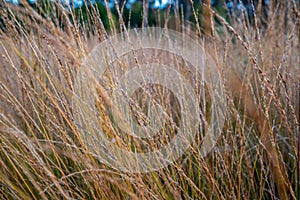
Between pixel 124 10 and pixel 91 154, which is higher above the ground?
pixel 124 10

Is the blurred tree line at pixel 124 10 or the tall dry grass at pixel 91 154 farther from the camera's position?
the blurred tree line at pixel 124 10

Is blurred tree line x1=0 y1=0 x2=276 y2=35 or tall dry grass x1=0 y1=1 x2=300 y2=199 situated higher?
blurred tree line x1=0 y1=0 x2=276 y2=35

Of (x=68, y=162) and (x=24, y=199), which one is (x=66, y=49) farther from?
(x=68, y=162)

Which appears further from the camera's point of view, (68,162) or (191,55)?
(191,55)

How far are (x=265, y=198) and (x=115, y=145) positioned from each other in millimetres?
741

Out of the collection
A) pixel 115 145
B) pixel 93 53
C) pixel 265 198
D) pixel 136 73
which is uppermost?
pixel 93 53

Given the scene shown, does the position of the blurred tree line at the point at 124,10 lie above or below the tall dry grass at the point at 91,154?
above

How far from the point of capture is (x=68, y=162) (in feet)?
4.80

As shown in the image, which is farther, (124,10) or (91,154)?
(124,10)

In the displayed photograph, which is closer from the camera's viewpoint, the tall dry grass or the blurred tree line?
the tall dry grass

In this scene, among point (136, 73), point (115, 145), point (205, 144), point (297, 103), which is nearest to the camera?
point (115, 145)

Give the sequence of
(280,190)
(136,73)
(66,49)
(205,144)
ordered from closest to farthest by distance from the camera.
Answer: (66,49), (280,190), (205,144), (136,73)

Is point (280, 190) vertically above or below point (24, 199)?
below

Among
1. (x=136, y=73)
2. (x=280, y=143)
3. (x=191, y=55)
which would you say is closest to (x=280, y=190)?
(x=280, y=143)
